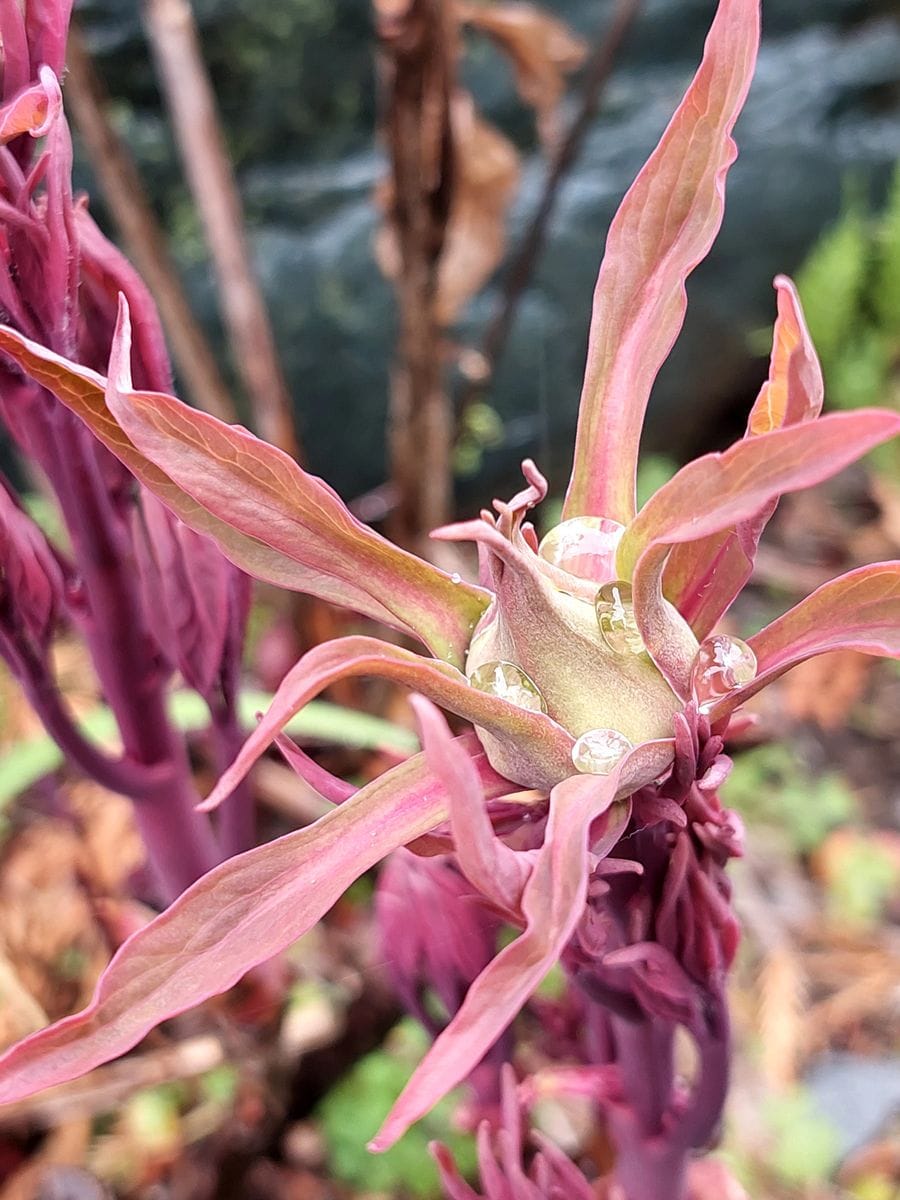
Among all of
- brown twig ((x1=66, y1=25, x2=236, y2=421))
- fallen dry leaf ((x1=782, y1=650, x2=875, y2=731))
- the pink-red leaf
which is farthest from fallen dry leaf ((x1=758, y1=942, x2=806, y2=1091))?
the pink-red leaf

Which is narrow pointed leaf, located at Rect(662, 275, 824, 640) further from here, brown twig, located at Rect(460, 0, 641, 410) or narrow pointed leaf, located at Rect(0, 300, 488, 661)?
brown twig, located at Rect(460, 0, 641, 410)

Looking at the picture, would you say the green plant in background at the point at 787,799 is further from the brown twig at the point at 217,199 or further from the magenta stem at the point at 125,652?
the magenta stem at the point at 125,652

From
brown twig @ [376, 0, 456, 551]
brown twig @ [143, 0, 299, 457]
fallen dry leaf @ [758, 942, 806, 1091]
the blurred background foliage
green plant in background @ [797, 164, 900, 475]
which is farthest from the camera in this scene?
green plant in background @ [797, 164, 900, 475]

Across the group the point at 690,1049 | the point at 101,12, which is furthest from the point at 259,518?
the point at 101,12

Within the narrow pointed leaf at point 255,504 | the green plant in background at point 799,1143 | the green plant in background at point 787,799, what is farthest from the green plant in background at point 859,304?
the narrow pointed leaf at point 255,504

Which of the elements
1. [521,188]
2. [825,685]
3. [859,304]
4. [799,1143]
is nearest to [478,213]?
[521,188]

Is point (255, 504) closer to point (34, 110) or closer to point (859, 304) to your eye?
point (34, 110)
